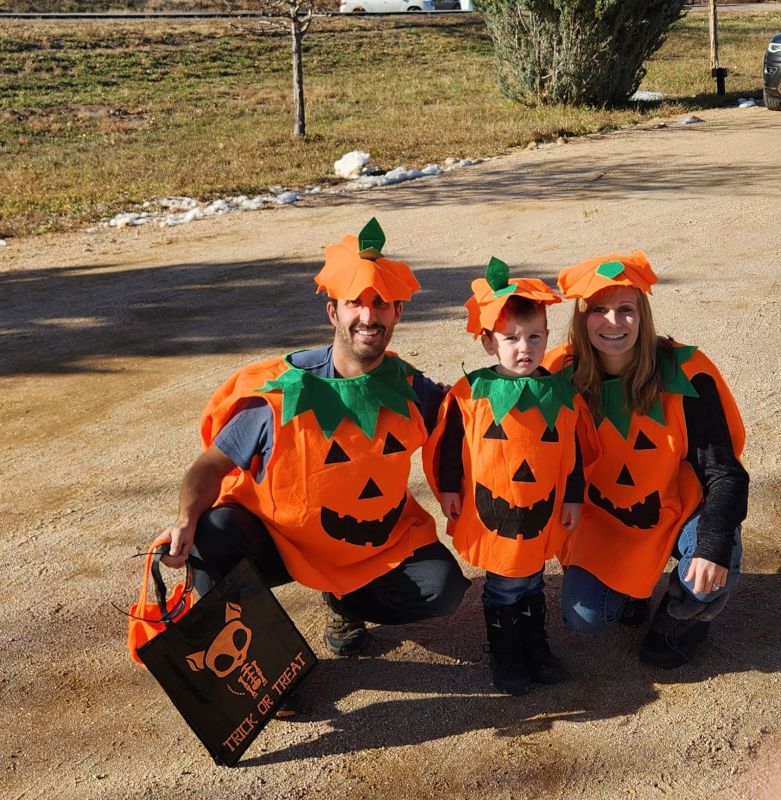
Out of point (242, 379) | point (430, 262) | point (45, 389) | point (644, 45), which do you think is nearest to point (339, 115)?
point (644, 45)

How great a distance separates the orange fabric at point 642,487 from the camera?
10.9 feet

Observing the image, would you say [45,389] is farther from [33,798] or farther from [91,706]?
[33,798]

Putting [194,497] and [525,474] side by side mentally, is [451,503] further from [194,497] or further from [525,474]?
[194,497]

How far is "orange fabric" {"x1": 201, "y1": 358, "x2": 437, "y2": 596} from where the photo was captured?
322cm

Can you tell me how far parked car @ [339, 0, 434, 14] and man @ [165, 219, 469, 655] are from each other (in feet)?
110

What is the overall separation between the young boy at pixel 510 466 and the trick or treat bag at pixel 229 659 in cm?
64

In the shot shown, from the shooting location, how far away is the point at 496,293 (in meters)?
3.13

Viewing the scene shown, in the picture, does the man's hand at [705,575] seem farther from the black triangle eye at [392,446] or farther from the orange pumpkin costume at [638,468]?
the black triangle eye at [392,446]

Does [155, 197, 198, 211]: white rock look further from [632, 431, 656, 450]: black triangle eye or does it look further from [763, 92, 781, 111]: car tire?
[763, 92, 781, 111]: car tire

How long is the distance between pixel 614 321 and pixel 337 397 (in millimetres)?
890

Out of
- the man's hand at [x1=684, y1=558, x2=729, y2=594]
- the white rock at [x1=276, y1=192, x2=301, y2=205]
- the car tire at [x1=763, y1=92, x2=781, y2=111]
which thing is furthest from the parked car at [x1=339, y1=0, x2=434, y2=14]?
the man's hand at [x1=684, y1=558, x2=729, y2=594]

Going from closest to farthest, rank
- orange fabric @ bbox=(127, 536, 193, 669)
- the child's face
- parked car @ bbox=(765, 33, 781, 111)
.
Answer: orange fabric @ bbox=(127, 536, 193, 669)
the child's face
parked car @ bbox=(765, 33, 781, 111)

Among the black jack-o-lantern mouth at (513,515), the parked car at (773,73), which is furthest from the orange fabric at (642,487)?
the parked car at (773,73)

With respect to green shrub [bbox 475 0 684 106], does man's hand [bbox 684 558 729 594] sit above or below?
below
